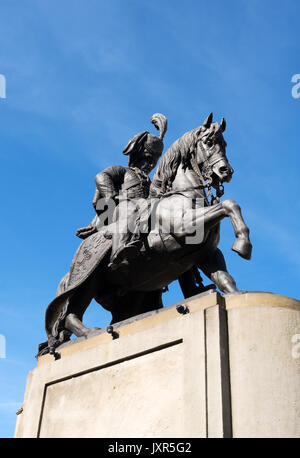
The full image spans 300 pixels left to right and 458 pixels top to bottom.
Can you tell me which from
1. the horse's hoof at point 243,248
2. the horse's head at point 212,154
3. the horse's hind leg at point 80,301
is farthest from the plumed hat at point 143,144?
the horse's hoof at point 243,248

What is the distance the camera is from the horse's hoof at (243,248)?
5.71 metres

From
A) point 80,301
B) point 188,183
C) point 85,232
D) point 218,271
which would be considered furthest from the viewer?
point 85,232

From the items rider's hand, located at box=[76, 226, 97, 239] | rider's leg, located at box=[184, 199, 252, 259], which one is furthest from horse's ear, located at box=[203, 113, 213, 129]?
rider's hand, located at box=[76, 226, 97, 239]

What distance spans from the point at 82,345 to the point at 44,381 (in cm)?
57

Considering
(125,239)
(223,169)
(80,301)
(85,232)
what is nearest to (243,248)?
(223,169)

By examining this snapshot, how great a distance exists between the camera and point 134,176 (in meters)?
7.94

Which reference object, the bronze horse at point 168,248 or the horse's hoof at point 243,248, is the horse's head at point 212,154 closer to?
the bronze horse at point 168,248

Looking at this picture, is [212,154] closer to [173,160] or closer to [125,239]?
[173,160]

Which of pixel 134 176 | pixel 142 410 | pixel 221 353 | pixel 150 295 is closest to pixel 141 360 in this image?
pixel 142 410

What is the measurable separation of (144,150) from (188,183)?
66.3 inches

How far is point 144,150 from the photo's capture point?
8.23 metres

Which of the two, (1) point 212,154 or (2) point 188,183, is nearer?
(1) point 212,154

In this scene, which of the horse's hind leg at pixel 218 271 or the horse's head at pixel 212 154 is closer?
the horse's hind leg at pixel 218 271
